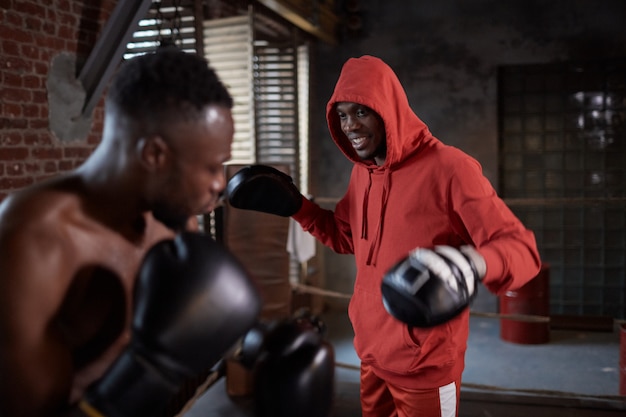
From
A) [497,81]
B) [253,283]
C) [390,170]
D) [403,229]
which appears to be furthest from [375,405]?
[497,81]

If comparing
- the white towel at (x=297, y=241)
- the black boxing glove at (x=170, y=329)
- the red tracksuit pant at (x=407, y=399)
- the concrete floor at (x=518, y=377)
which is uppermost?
the black boxing glove at (x=170, y=329)

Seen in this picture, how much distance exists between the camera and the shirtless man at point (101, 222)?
95 centimetres

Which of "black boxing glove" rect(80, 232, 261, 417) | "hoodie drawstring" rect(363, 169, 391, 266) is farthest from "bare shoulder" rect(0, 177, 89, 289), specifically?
"hoodie drawstring" rect(363, 169, 391, 266)

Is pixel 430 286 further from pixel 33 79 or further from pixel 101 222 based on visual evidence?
pixel 33 79

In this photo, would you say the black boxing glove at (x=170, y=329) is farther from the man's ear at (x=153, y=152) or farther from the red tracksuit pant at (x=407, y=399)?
the red tracksuit pant at (x=407, y=399)

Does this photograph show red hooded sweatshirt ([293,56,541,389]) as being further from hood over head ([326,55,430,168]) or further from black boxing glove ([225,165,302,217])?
black boxing glove ([225,165,302,217])

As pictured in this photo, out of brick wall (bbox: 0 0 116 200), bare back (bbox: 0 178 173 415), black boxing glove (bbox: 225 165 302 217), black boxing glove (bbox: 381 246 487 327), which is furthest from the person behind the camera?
brick wall (bbox: 0 0 116 200)

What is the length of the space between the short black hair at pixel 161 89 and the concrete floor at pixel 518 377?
245cm

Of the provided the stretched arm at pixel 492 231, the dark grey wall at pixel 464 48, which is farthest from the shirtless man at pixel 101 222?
the dark grey wall at pixel 464 48

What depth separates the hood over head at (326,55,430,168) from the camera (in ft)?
6.01

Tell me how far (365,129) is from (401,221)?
1.11 ft

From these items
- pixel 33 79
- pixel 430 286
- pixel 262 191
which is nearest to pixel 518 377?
pixel 262 191

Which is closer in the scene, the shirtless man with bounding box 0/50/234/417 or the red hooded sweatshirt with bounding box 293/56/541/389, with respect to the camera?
the shirtless man with bounding box 0/50/234/417

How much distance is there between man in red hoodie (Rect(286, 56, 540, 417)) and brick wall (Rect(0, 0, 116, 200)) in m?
1.62
